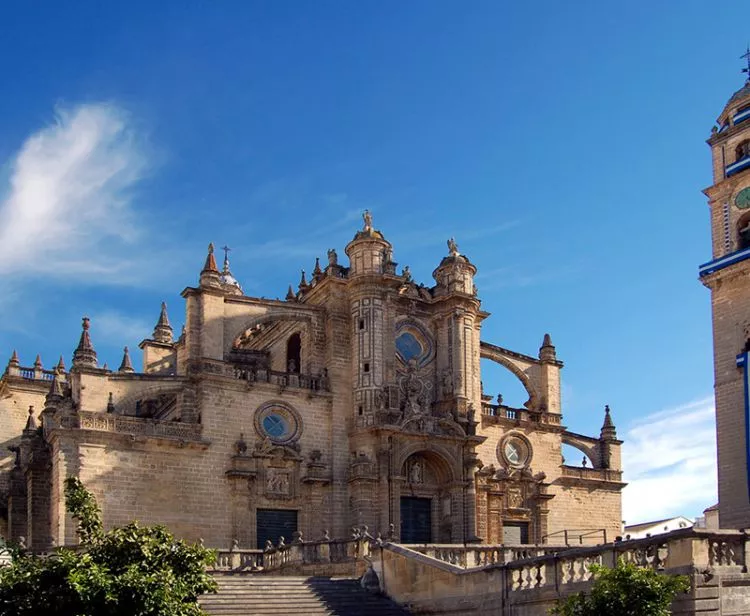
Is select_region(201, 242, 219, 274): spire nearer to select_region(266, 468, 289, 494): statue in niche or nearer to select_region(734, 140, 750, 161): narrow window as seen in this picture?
select_region(266, 468, 289, 494): statue in niche

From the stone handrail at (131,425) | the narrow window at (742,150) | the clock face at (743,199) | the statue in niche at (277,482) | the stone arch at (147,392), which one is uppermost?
the narrow window at (742,150)

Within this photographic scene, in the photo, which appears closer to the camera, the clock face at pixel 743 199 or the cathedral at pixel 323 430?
the cathedral at pixel 323 430

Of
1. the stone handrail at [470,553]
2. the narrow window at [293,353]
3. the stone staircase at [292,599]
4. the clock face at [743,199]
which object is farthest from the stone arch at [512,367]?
the stone staircase at [292,599]

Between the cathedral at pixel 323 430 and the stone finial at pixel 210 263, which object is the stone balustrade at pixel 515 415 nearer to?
the cathedral at pixel 323 430

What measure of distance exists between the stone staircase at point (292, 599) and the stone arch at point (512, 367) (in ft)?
62.1

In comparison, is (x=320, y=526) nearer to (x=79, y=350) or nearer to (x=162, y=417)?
(x=162, y=417)

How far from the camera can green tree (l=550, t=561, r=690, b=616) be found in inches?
555

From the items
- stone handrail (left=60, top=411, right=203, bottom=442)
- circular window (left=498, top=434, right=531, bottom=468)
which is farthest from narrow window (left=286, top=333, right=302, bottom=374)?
circular window (left=498, top=434, right=531, bottom=468)

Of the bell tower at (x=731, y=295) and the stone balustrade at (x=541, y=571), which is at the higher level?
the bell tower at (x=731, y=295)

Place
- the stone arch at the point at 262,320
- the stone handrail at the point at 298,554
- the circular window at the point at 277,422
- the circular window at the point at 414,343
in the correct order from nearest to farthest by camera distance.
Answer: the stone handrail at the point at 298,554 → the circular window at the point at 277,422 → the stone arch at the point at 262,320 → the circular window at the point at 414,343

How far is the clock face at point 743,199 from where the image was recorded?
130ft

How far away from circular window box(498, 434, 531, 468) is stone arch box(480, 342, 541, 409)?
1.98 m

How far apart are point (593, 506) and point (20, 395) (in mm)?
24329

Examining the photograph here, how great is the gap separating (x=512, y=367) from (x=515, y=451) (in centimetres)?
351
